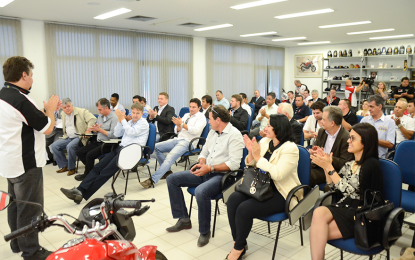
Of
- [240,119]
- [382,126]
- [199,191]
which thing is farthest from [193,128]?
[382,126]

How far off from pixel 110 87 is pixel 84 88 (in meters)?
0.74

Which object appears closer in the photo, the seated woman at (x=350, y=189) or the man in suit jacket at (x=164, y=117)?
the seated woman at (x=350, y=189)

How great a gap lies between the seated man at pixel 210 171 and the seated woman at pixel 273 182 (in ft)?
1.19

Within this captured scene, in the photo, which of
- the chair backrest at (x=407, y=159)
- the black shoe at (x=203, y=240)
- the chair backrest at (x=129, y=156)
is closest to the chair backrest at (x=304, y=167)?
the chair backrest at (x=407, y=159)

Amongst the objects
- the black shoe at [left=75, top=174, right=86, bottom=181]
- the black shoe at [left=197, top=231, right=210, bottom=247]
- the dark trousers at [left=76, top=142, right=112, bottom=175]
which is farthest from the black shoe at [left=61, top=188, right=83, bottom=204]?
the black shoe at [left=197, top=231, right=210, bottom=247]

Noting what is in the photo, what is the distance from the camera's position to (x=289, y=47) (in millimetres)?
13984

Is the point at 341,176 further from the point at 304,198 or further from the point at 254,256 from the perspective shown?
the point at 254,256

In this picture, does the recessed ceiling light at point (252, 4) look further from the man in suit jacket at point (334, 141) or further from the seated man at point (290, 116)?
the man in suit jacket at point (334, 141)

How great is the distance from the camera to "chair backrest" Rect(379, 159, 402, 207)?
2.30 meters

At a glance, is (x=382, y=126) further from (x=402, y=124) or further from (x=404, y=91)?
(x=404, y=91)

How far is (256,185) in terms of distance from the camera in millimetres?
2672

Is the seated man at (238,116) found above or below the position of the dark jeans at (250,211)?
above

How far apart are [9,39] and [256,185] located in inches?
281

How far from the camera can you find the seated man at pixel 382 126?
396 cm
